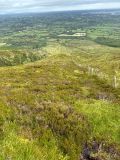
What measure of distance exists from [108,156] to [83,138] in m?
1.33

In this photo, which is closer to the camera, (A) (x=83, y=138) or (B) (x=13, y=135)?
(B) (x=13, y=135)

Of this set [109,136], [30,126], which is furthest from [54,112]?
[109,136]

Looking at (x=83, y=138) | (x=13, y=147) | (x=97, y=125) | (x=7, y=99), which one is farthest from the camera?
(x=7, y=99)

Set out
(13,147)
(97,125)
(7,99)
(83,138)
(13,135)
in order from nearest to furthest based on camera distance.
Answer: (13,147) < (13,135) < (83,138) < (97,125) < (7,99)

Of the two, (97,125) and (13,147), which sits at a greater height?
(13,147)

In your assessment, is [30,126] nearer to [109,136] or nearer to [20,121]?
[20,121]

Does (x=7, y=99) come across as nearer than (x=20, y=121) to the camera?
No

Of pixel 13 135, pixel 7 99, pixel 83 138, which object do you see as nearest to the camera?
pixel 13 135

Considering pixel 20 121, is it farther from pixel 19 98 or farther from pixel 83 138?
pixel 19 98

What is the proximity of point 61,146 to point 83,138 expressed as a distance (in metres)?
1.19

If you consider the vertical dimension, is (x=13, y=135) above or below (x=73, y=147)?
above

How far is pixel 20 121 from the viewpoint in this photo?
13055 millimetres

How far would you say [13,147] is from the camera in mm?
10312

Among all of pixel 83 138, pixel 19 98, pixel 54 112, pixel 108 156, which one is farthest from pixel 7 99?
pixel 108 156
